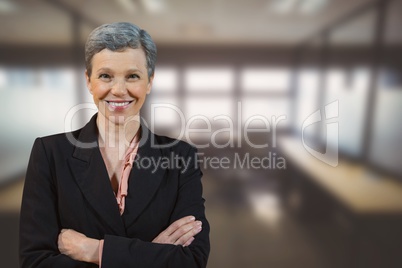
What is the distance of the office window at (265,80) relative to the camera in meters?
2.04

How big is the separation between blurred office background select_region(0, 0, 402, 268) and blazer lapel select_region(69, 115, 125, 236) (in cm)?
61

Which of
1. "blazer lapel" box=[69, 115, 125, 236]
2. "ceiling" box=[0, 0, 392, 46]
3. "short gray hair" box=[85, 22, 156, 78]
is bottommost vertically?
"blazer lapel" box=[69, 115, 125, 236]

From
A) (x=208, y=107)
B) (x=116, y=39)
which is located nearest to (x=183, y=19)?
(x=208, y=107)

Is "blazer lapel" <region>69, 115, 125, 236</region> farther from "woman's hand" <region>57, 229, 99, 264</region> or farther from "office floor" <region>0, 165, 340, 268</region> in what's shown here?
"office floor" <region>0, 165, 340, 268</region>

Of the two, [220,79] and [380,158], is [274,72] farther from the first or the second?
[380,158]

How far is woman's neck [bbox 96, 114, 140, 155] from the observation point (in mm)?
1438

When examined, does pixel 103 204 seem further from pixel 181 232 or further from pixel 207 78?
pixel 207 78

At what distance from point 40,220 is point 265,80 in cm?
130

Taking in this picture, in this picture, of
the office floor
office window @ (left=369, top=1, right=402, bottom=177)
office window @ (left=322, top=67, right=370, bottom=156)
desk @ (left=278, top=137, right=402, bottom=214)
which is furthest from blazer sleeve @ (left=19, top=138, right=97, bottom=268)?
office window @ (left=369, top=1, right=402, bottom=177)

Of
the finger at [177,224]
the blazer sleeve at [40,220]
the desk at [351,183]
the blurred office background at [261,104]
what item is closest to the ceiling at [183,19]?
the blurred office background at [261,104]

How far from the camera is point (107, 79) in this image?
1.34 m

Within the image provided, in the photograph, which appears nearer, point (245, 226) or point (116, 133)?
point (116, 133)

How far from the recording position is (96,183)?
1378 mm

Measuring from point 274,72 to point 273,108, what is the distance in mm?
192
